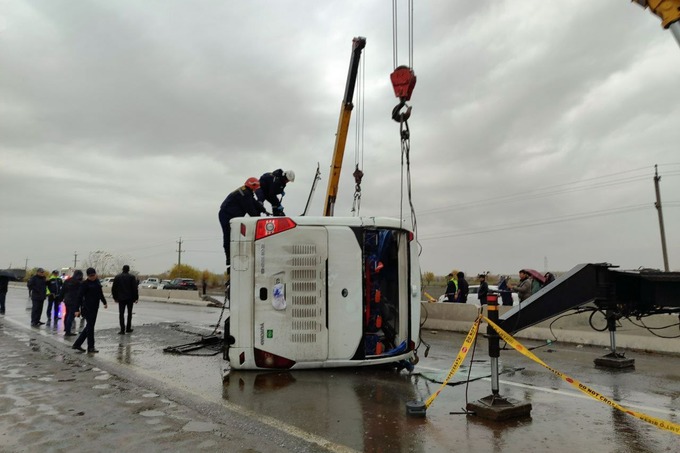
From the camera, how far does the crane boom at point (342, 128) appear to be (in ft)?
37.0

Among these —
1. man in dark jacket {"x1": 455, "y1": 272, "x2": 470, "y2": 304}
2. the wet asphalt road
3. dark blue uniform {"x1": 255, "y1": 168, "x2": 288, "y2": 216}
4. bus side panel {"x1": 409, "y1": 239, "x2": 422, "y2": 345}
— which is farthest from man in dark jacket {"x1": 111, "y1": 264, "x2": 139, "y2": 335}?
man in dark jacket {"x1": 455, "y1": 272, "x2": 470, "y2": 304}

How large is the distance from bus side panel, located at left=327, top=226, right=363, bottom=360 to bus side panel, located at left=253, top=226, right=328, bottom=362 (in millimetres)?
105

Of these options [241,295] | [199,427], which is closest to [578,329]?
[241,295]

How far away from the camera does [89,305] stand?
933cm

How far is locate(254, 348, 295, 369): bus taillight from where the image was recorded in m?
6.77

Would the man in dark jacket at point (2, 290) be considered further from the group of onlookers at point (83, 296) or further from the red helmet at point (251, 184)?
the red helmet at point (251, 184)

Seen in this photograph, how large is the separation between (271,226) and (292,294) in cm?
107

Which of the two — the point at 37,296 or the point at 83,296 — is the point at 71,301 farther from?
the point at 37,296

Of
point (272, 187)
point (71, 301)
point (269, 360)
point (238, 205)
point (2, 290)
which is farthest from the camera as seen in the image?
point (2, 290)

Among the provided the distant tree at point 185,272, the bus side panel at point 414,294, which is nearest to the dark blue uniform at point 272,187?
the bus side panel at point 414,294

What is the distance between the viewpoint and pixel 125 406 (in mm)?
5309

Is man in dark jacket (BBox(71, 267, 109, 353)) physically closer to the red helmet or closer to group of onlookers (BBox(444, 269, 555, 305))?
the red helmet

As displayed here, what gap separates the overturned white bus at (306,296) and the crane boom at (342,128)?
435 centimetres

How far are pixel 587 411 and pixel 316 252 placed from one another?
3.95m
